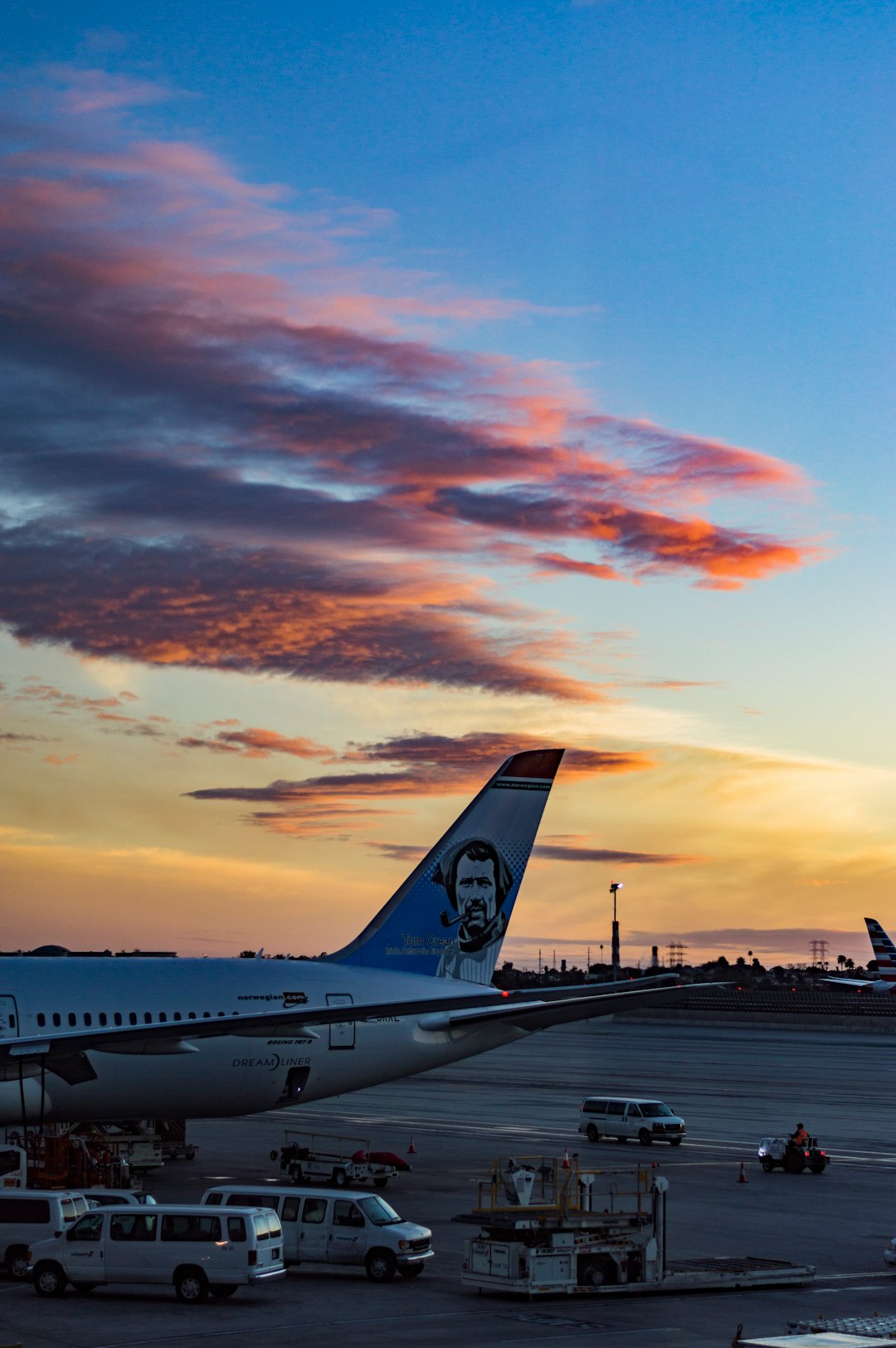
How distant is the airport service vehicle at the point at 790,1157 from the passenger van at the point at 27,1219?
2959 cm

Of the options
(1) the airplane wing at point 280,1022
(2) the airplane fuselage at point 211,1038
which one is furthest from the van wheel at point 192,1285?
(2) the airplane fuselage at point 211,1038

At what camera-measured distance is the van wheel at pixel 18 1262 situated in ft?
115

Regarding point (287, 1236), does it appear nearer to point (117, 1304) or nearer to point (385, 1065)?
point (117, 1304)

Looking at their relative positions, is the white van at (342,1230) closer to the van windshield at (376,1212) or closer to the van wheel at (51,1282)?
the van windshield at (376,1212)

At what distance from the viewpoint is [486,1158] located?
58.5 meters

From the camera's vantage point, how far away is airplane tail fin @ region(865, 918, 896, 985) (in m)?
193

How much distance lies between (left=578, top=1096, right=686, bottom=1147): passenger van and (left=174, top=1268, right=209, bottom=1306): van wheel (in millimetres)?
34186

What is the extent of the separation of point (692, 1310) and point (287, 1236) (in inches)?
382

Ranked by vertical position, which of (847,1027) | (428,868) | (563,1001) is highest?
(428,868)

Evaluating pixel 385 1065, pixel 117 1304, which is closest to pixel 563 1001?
pixel 385 1065

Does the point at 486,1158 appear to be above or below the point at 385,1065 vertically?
below

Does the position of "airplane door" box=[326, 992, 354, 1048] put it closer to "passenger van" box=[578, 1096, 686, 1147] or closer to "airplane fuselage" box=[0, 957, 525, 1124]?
"airplane fuselage" box=[0, 957, 525, 1124]

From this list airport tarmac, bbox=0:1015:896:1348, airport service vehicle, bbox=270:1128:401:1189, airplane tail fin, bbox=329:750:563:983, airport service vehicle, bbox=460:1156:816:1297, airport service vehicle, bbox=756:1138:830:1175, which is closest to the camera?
airport tarmac, bbox=0:1015:896:1348

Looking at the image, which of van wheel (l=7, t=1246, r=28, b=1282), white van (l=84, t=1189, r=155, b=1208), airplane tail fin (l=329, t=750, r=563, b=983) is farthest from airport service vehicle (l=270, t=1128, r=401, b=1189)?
van wheel (l=7, t=1246, r=28, b=1282)
